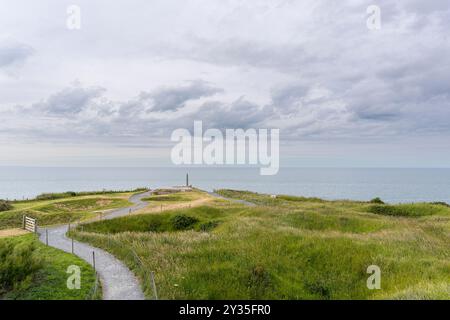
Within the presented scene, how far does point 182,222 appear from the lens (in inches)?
1638

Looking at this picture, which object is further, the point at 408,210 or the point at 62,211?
the point at 408,210

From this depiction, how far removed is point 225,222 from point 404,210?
36409 mm

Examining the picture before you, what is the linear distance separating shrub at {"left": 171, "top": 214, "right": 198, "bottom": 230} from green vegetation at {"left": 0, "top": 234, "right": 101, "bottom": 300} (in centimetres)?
2098

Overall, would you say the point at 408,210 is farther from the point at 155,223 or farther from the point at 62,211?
the point at 62,211

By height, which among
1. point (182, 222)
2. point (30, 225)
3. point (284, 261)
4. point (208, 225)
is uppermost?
point (30, 225)

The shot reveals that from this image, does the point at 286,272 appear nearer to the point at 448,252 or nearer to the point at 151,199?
the point at 448,252

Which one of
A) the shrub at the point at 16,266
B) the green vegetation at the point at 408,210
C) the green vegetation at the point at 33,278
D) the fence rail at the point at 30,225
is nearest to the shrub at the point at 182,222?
the fence rail at the point at 30,225

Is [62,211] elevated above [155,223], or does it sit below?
above

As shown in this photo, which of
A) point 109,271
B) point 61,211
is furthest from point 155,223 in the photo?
point 109,271

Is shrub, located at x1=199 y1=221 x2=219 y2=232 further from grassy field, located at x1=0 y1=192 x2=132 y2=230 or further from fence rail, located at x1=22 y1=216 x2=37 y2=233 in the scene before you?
fence rail, located at x1=22 y1=216 x2=37 y2=233

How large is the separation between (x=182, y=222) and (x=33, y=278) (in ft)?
79.3

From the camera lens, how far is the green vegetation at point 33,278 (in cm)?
1614

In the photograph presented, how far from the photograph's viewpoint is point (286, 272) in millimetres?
22031
